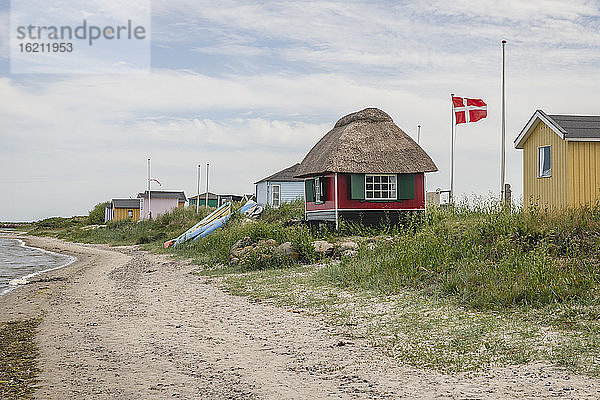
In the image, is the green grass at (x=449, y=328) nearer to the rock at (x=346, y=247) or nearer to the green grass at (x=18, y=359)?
the green grass at (x=18, y=359)

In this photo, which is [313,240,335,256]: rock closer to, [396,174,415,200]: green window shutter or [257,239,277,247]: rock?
[257,239,277,247]: rock

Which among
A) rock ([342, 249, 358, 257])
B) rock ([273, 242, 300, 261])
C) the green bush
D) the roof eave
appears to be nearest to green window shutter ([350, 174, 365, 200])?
the roof eave

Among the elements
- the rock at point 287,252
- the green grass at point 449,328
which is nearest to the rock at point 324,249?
the rock at point 287,252

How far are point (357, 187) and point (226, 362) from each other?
672 inches

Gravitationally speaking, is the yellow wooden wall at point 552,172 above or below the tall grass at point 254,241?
above

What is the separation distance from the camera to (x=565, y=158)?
1817 centimetres

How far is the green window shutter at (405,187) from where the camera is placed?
25.0 m

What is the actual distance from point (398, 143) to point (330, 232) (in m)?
4.77

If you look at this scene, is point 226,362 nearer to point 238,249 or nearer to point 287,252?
point 287,252

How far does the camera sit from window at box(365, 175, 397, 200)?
2489cm

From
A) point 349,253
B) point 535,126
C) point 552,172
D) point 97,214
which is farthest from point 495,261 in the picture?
point 97,214

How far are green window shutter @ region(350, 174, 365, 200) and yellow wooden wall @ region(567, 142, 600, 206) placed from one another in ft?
27.2

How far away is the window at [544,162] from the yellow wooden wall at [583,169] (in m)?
1.09

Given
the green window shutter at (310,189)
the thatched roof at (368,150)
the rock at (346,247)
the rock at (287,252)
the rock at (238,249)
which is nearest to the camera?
the rock at (346,247)
